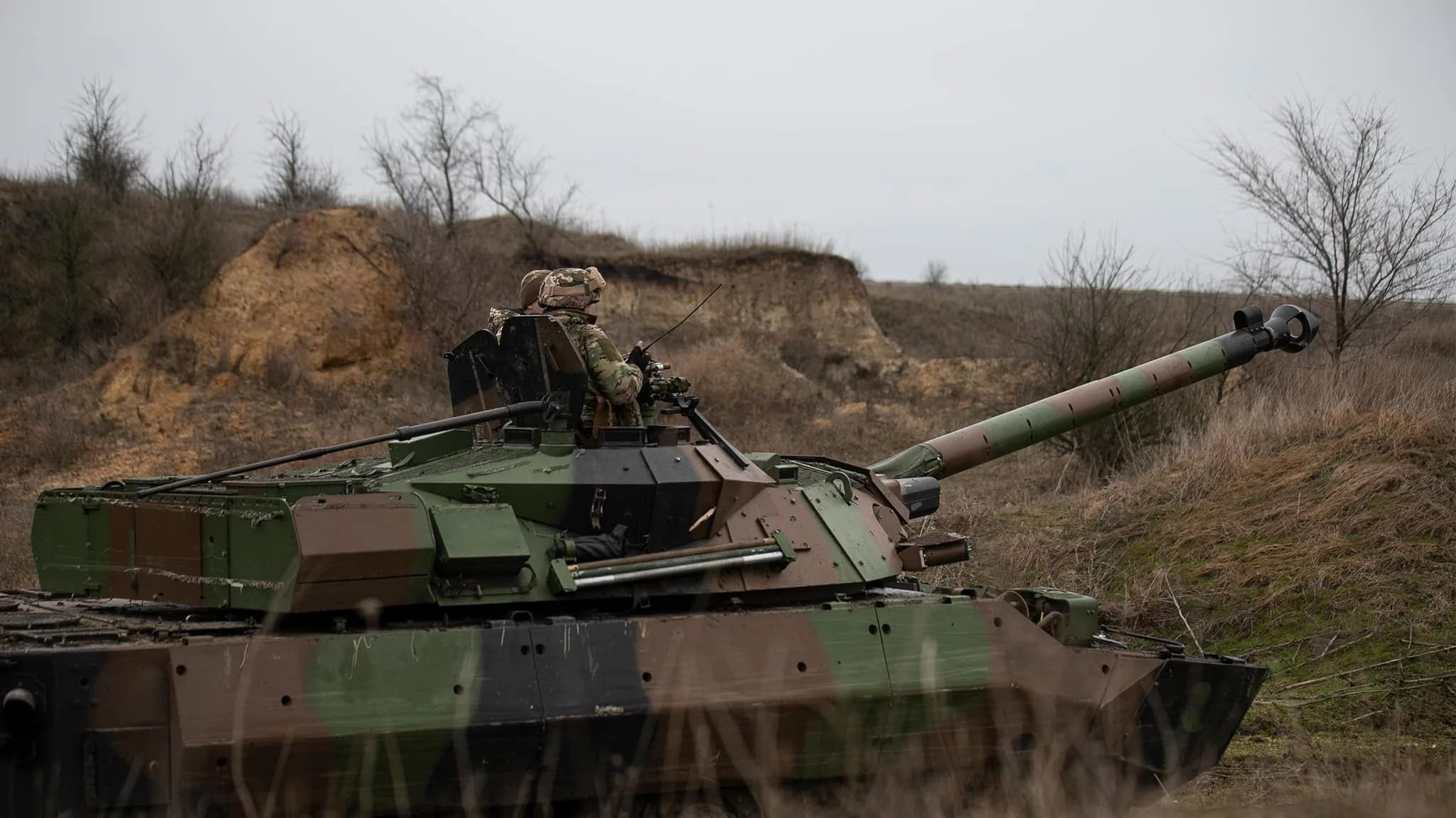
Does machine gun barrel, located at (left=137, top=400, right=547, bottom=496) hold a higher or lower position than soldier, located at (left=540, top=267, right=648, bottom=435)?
lower

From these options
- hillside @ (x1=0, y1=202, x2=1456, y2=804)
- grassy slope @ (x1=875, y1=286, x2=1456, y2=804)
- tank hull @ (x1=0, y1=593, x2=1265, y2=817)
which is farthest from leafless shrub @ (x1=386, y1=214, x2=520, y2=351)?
tank hull @ (x1=0, y1=593, x2=1265, y2=817)

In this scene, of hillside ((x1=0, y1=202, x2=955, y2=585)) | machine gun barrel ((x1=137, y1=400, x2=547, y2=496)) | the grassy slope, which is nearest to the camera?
machine gun barrel ((x1=137, y1=400, x2=547, y2=496))

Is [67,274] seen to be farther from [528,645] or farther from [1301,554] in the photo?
[1301,554]

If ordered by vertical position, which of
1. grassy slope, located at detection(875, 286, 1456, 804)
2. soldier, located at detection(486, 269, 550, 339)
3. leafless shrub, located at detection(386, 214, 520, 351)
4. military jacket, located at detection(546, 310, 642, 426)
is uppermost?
leafless shrub, located at detection(386, 214, 520, 351)

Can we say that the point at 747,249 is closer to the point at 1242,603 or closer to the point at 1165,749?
the point at 1242,603

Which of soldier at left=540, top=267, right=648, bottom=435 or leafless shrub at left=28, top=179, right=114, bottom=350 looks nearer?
soldier at left=540, top=267, right=648, bottom=435

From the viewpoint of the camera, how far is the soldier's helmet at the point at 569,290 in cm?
820

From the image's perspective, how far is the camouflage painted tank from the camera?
244 inches

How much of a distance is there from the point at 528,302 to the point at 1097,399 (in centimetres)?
455

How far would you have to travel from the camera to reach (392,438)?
24.6 feet

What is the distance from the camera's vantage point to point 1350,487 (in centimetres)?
1181

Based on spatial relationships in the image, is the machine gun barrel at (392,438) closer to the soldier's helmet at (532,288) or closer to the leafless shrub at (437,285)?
the soldier's helmet at (532,288)

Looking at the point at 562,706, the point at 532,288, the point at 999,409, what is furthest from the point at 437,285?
the point at 562,706

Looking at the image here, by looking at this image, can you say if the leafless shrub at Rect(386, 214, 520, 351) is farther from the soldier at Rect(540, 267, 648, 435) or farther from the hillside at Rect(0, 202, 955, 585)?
the soldier at Rect(540, 267, 648, 435)
